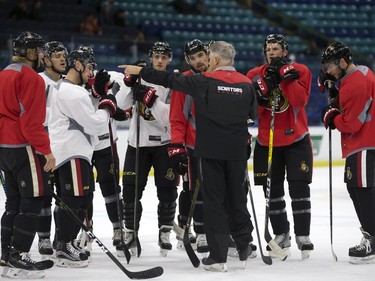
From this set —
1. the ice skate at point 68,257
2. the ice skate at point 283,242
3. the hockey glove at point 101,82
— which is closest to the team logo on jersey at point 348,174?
the ice skate at point 283,242

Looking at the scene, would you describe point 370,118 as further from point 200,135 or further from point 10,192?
point 10,192

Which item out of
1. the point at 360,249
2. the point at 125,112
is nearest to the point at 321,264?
the point at 360,249

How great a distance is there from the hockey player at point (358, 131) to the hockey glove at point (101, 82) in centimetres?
129

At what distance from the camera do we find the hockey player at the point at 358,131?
4773 millimetres

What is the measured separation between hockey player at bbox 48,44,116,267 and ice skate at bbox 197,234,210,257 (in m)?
0.72

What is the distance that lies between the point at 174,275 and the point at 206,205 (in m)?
0.42

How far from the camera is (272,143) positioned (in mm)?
5031

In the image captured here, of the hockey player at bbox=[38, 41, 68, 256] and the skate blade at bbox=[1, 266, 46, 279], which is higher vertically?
the hockey player at bbox=[38, 41, 68, 256]

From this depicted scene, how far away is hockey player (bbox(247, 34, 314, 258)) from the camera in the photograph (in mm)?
4996

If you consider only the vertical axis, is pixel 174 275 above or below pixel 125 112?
below

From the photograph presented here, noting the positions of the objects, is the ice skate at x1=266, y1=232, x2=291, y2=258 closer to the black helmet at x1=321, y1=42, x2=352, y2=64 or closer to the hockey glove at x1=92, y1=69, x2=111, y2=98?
the black helmet at x1=321, y1=42, x2=352, y2=64

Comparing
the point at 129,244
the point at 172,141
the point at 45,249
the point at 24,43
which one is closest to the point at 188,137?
the point at 172,141

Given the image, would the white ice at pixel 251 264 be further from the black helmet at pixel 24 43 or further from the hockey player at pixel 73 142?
the black helmet at pixel 24 43

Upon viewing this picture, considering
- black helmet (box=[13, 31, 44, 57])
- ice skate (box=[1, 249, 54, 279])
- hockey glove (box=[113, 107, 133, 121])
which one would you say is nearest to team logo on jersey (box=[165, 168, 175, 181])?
hockey glove (box=[113, 107, 133, 121])
